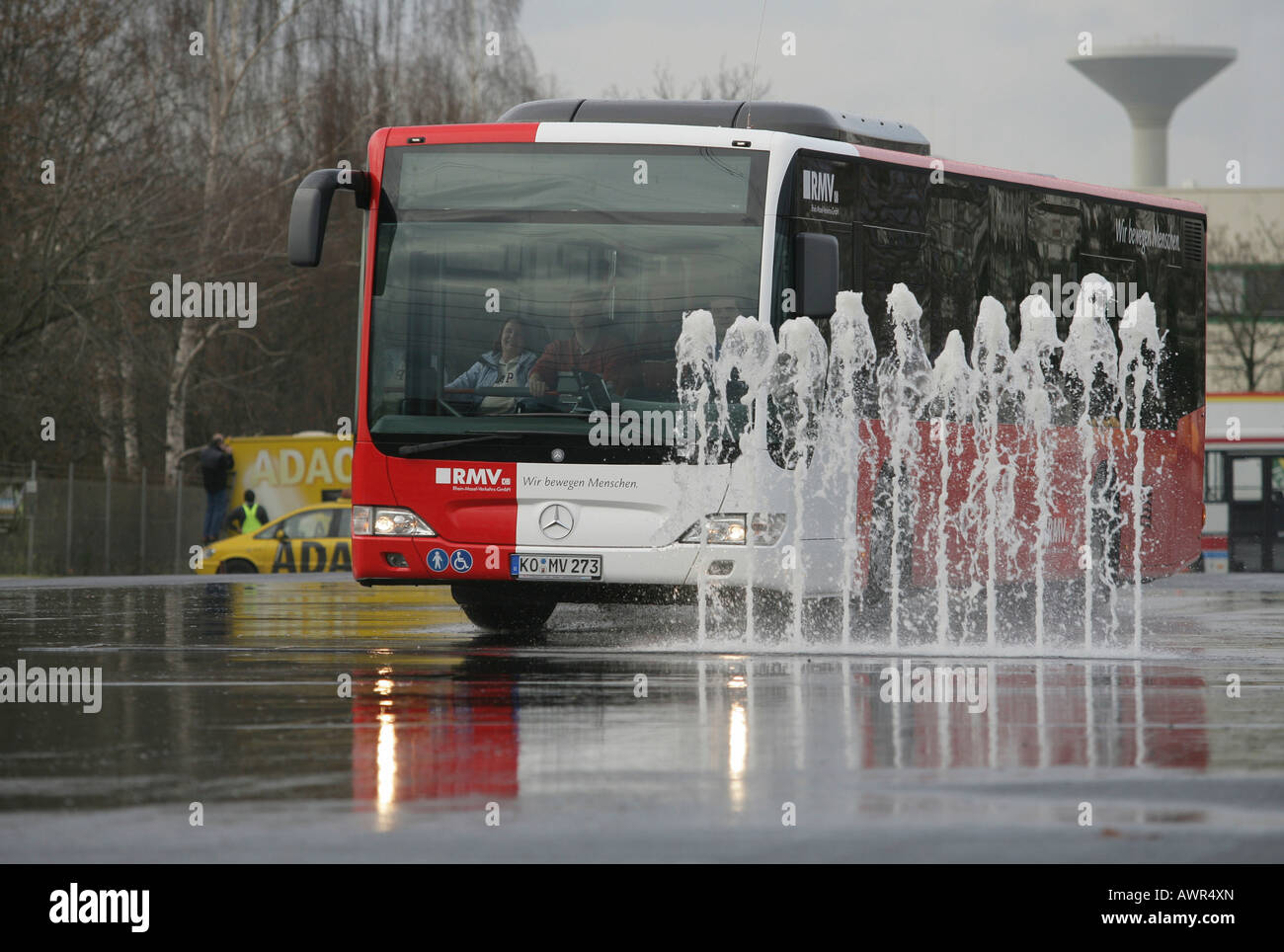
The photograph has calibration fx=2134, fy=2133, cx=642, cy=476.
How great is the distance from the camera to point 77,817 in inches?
267

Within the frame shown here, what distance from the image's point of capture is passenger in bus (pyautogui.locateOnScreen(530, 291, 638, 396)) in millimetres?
14500

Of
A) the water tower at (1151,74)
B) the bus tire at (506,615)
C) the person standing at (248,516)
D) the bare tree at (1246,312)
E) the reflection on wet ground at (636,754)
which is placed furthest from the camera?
the water tower at (1151,74)

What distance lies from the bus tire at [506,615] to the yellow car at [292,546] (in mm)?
15487

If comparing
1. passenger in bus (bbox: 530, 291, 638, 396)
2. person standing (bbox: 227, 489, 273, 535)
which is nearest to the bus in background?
person standing (bbox: 227, 489, 273, 535)

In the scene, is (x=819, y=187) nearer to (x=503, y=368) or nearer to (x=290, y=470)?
(x=503, y=368)

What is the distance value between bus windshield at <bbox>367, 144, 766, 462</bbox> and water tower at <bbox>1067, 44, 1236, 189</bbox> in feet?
498

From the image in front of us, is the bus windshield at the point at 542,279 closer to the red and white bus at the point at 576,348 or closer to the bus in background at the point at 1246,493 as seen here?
the red and white bus at the point at 576,348

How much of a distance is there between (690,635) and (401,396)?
2742 millimetres

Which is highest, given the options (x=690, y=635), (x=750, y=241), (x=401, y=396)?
(x=750, y=241)

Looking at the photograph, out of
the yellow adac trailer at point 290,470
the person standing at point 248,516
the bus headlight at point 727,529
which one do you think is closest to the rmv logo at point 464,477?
the bus headlight at point 727,529

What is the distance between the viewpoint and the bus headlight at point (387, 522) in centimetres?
1458

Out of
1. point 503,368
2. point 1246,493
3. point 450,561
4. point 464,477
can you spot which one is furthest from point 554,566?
point 1246,493
